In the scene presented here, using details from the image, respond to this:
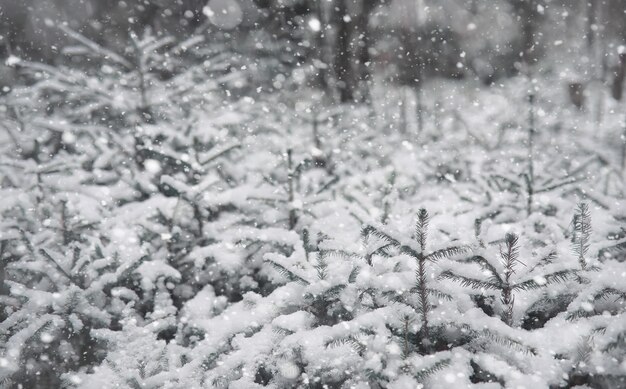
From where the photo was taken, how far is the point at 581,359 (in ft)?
4.88

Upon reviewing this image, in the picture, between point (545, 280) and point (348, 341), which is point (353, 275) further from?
point (545, 280)

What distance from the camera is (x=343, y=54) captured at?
33.5ft

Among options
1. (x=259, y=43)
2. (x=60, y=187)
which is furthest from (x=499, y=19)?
(x=60, y=187)

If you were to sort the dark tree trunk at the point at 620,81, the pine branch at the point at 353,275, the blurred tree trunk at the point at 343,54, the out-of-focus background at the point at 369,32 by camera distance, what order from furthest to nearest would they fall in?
the out-of-focus background at the point at 369,32, the blurred tree trunk at the point at 343,54, the dark tree trunk at the point at 620,81, the pine branch at the point at 353,275

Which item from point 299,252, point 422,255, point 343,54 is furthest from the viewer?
point 343,54

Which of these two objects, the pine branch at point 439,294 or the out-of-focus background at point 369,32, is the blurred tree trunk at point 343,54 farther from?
the pine branch at point 439,294

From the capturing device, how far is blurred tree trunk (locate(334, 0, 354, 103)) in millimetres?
9906

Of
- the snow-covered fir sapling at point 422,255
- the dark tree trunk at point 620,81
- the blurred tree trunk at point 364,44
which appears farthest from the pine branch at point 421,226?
the dark tree trunk at point 620,81

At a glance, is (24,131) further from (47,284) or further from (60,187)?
(47,284)

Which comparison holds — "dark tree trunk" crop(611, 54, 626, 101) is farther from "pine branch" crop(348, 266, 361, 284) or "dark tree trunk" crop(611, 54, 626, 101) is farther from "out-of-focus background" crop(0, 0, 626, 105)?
"pine branch" crop(348, 266, 361, 284)

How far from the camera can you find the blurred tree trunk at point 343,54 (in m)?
9.91

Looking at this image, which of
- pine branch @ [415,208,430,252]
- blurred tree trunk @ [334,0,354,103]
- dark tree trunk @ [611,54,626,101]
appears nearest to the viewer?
pine branch @ [415,208,430,252]

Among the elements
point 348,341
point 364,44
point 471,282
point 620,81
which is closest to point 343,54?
point 364,44

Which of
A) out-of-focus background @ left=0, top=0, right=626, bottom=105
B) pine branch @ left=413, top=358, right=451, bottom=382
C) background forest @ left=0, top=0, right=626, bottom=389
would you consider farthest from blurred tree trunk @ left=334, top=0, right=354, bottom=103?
pine branch @ left=413, top=358, right=451, bottom=382
